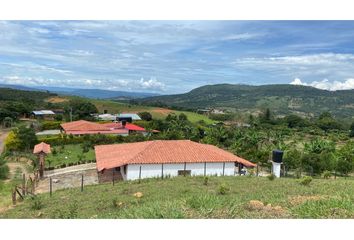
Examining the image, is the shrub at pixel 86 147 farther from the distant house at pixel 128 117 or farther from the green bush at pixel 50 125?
the green bush at pixel 50 125

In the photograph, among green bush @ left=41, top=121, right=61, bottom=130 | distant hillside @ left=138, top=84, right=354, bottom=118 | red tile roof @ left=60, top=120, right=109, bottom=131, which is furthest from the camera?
distant hillside @ left=138, top=84, right=354, bottom=118

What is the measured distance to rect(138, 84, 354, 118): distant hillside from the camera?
13362 cm

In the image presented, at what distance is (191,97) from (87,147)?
5659 inches

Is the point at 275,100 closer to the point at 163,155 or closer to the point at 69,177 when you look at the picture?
the point at 163,155

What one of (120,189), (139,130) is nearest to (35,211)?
(120,189)

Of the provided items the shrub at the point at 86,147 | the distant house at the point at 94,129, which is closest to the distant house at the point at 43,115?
the distant house at the point at 94,129

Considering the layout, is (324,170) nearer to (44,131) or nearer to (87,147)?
(87,147)

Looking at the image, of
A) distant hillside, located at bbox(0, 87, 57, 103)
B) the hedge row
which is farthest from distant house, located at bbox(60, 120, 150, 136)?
distant hillside, located at bbox(0, 87, 57, 103)

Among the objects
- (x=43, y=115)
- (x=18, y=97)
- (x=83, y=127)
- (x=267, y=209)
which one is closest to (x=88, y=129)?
(x=83, y=127)

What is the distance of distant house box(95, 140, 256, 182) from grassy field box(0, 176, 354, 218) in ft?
7.63

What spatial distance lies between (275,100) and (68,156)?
126 metres

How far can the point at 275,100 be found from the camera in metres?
146

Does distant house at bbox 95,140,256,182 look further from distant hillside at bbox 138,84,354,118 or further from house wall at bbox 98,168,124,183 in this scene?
distant hillside at bbox 138,84,354,118

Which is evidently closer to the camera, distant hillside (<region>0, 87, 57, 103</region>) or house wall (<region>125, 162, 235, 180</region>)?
house wall (<region>125, 162, 235, 180</region>)
